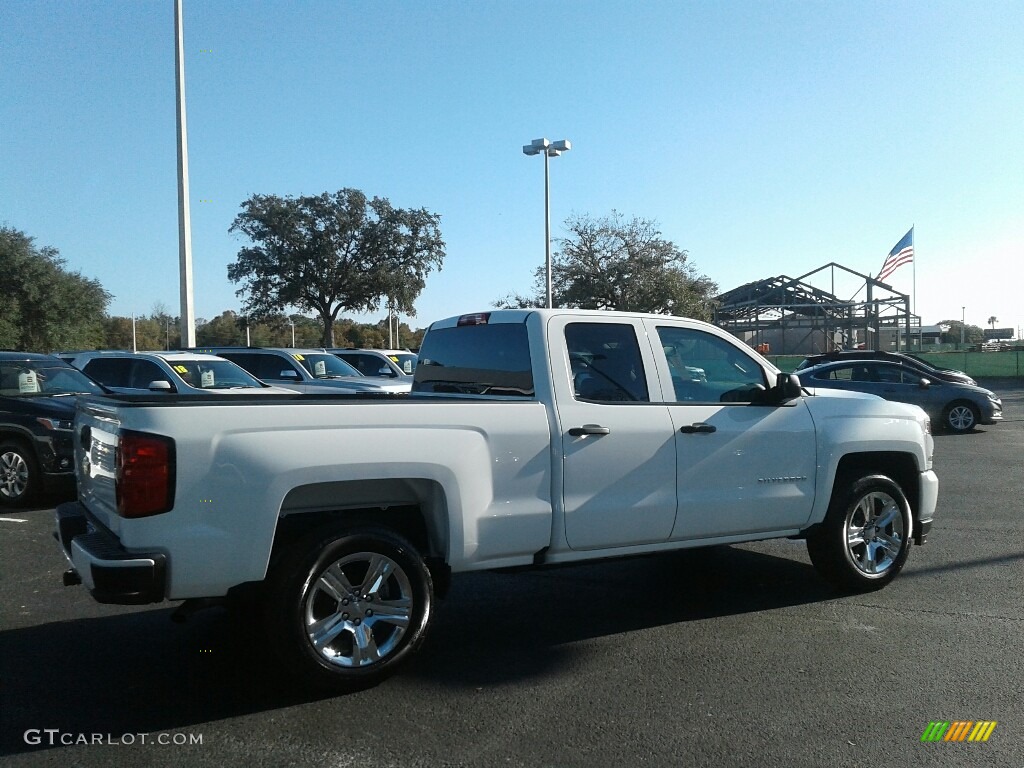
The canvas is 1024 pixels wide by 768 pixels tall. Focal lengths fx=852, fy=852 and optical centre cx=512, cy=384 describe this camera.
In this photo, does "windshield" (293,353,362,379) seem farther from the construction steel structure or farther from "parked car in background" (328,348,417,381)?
the construction steel structure

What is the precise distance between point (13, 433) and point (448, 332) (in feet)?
19.5

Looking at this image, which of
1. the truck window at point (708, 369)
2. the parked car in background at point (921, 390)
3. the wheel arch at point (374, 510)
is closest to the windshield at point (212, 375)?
the wheel arch at point (374, 510)

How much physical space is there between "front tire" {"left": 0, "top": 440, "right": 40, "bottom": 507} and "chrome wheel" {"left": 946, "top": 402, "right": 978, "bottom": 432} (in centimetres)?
1625

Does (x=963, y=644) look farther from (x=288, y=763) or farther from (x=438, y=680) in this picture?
(x=288, y=763)

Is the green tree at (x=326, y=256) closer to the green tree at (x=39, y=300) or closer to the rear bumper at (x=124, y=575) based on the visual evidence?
the green tree at (x=39, y=300)

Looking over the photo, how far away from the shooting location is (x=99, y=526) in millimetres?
4309

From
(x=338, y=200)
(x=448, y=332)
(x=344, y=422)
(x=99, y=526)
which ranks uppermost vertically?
(x=338, y=200)

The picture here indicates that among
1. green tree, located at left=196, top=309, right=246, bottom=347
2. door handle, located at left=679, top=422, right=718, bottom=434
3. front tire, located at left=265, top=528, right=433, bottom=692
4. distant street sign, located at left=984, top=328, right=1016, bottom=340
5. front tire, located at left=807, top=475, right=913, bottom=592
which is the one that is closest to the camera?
front tire, located at left=265, top=528, right=433, bottom=692

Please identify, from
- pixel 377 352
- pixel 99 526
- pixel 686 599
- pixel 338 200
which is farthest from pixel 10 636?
pixel 338 200

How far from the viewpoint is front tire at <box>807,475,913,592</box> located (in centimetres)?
581

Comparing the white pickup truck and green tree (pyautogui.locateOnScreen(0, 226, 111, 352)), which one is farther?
green tree (pyautogui.locateOnScreen(0, 226, 111, 352))

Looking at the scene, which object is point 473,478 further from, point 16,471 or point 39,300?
point 39,300

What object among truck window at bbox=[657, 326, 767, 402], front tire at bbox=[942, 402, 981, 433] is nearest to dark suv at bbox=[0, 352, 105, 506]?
truck window at bbox=[657, 326, 767, 402]

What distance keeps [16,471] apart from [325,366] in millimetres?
8625
